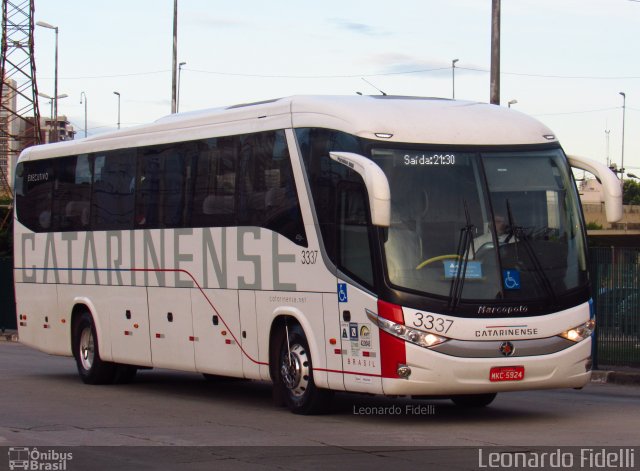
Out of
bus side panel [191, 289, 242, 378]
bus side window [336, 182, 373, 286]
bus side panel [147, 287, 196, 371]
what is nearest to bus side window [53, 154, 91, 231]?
bus side panel [147, 287, 196, 371]

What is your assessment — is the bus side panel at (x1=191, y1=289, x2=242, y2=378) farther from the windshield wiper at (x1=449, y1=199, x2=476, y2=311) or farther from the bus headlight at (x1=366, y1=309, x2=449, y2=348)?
the windshield wiper at (x1=449, y1=199, x2=476, y2=311)

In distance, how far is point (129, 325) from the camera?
17438mm

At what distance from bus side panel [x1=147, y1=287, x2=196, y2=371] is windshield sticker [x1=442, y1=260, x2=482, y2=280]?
4659 mm

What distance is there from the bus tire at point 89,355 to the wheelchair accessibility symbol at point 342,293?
21.0ft

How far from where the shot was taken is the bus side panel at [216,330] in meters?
15.0

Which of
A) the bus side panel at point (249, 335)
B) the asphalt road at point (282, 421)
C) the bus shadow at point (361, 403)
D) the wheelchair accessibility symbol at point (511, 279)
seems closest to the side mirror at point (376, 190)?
the wheelchair accessibility symbol at point (511, 279)

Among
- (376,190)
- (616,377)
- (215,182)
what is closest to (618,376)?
(616,377)

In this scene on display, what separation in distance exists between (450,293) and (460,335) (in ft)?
1.43

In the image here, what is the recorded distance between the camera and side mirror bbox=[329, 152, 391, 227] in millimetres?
11797

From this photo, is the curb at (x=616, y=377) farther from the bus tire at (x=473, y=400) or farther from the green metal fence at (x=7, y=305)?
the green metal fence at (x=7, y=305)

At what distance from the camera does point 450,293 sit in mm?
12312

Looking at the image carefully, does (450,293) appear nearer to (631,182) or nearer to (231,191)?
(231,191)
